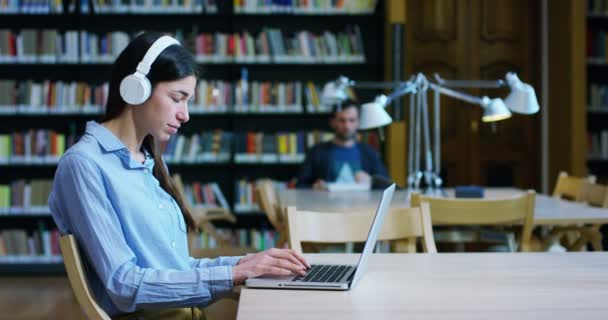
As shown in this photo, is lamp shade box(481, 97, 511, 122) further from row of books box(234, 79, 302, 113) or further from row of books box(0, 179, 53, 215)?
row of books box(0, 179, 53, 215)

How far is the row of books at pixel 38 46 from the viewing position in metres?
5.78

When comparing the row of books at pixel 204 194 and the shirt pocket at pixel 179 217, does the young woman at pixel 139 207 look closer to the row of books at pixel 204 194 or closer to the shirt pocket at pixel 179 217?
the shirt pocket at pixel 179 217

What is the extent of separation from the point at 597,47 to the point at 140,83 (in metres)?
5.46

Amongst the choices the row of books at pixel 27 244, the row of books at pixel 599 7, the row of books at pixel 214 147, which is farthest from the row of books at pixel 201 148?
the row of books at pixel 599 7

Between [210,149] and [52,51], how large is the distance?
1.30m

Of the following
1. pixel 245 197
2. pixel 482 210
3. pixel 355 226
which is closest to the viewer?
pixel 355 226

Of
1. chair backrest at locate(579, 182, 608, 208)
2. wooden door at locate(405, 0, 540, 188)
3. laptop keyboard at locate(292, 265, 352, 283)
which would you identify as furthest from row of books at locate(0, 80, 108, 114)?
laptop keyboard at locate(292, 265, 352, 283)

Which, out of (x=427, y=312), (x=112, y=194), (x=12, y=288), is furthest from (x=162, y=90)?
(x=12, y=288)

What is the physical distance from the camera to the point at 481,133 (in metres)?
6.52

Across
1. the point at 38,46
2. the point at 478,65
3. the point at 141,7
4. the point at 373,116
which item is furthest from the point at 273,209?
the point at 478,65

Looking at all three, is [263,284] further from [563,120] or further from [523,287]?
[563,120]

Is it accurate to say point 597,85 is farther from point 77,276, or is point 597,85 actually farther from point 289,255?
point 77,276

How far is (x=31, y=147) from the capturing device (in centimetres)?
579

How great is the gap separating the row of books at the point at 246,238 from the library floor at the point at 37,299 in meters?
0.99
